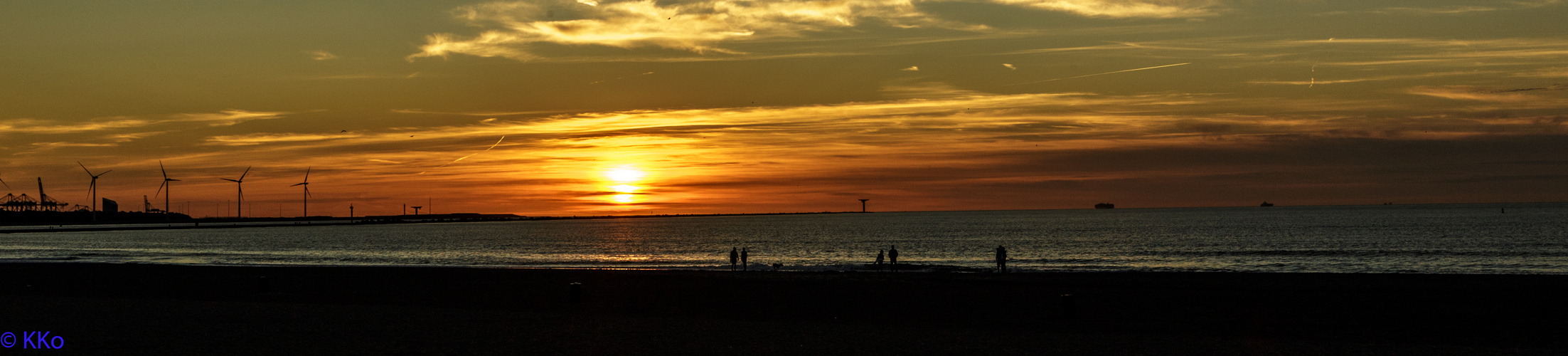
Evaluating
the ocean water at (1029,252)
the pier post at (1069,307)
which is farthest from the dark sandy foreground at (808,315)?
the ocean water at (1029,252)

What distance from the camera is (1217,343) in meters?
→ 17.4

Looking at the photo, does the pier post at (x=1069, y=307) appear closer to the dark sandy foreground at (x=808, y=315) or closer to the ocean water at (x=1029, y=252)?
the dark sandy foreground at (x=808, y=315)

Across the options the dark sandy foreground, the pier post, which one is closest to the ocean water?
the dark sandy foreground

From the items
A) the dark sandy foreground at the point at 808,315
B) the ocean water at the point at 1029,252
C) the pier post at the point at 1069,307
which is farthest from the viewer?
the ocean water at the point at 1029,252

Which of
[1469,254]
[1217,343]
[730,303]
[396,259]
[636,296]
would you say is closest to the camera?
[1217,343]

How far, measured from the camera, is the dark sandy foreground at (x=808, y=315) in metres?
17.3

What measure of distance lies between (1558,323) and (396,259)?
79428 millimetres

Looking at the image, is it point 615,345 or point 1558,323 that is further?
point 1558,323

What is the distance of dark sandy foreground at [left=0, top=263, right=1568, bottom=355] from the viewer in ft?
56.8

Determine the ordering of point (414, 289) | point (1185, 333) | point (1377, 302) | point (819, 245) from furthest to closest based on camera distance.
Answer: point (819, 245), point (414, 289), point (1377, 302), point (1185, 333)

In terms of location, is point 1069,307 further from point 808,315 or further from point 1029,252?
point 1029,252

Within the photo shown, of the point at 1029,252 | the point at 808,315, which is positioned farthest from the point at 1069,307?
the point at 1029,252

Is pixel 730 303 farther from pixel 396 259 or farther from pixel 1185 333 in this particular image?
pixel 396 259

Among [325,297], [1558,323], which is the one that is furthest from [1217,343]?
[325,297]
